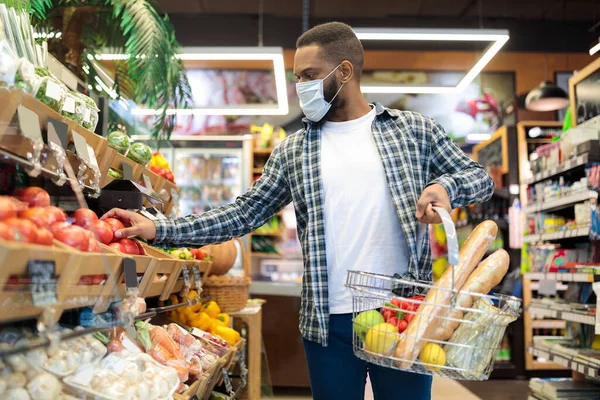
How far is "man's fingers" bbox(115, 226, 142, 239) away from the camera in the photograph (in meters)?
1.66

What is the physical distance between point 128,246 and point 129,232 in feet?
0.17

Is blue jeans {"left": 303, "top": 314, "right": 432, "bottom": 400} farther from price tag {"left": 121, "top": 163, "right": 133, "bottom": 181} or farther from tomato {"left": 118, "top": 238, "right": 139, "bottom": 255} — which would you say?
price tag {"left": 121, "top": 163, "right": 133, "bottom": 181}

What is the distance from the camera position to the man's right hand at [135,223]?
174cm

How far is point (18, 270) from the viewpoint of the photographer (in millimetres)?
946

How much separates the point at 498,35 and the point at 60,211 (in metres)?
5.14

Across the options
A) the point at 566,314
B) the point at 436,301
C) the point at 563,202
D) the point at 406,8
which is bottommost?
the point at 566,314

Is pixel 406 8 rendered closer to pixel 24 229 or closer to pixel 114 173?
pixel 114 173

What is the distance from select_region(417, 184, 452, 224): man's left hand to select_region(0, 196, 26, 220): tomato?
0.94m

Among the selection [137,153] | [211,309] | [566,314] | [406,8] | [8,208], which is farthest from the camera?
[406,8]

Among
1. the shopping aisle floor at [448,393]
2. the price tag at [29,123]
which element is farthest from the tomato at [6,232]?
the shopping aisle floor at [448,393]

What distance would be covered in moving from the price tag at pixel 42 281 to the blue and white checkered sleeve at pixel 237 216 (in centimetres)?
81

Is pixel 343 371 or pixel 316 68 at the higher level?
pixel 316 68

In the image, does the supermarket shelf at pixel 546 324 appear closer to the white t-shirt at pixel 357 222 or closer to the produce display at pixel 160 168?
the produce display at pixel 160 168

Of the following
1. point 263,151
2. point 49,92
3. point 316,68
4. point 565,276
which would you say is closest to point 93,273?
point 49,92
